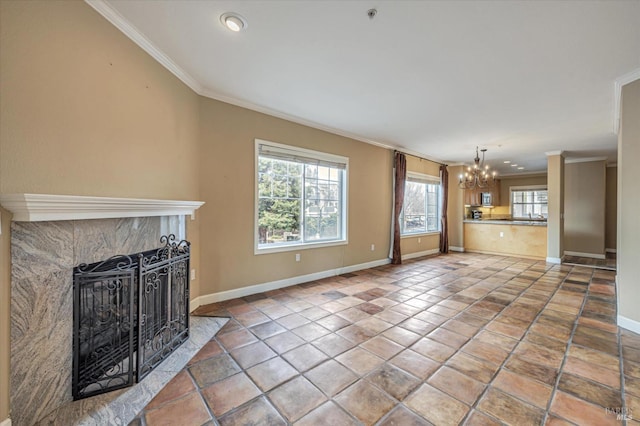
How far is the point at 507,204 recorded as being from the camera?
33.8 feet

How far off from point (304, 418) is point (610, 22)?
139 inches

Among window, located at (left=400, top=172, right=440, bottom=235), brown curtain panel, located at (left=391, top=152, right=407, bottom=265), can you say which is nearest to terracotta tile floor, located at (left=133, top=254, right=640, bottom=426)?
brown curtain panel, located at (left=391, top=152, right=407, bottom=265)

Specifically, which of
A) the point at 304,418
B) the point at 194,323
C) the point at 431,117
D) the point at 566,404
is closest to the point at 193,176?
the point at 194,323

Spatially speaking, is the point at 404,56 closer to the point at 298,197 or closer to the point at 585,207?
the point at 298,197

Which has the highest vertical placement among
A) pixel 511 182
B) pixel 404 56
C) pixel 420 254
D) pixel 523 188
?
pixel 404 56

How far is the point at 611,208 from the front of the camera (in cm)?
743

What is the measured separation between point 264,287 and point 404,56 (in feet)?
11.1

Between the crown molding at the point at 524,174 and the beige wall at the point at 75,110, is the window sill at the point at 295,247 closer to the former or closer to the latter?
the beige wall at the point at 75,110

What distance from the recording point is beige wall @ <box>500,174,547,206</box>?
31.6ft

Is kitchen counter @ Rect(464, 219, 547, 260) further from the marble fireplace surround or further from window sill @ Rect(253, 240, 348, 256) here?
the marble fireplace surround

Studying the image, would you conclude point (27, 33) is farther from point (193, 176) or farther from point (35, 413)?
point (35, 413)

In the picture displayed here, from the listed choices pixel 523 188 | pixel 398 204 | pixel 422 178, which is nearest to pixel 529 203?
pixel 523 188

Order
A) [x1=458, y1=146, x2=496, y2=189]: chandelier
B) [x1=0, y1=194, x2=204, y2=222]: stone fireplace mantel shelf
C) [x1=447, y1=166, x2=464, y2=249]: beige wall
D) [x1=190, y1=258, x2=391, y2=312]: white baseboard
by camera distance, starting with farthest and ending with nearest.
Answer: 1. [x1=447, y1=166, x2=464, y2=249]: beige wall
2. [x1=458, y1=146, x2=496, y2=189]: chandelier
3. [x1=190, y1=258, x2=391, y2=312]: white baseboard
4. [x1=0, y1=194, x2=204, y2=222]: stone fireplace mantel shelf

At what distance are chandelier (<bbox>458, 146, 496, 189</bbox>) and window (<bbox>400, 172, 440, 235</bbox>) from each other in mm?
751
